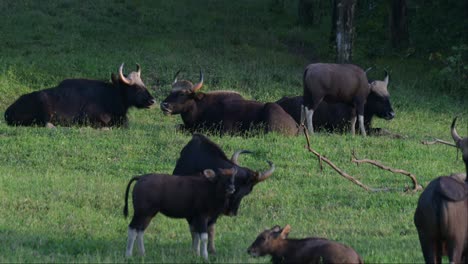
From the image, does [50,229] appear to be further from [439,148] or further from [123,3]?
[123,3]

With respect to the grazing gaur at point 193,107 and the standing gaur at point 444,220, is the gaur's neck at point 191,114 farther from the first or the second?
the standing gaur at point 444,220

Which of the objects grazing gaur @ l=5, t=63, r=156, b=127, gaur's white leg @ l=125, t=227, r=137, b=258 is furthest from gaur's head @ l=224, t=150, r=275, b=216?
grazing gaur @ l=5, t=63, r=156, b=127

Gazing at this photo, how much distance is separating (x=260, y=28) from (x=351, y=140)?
1554 centimetres

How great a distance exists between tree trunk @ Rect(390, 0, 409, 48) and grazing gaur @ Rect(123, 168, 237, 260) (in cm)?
2290

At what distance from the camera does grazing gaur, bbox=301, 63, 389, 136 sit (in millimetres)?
20250

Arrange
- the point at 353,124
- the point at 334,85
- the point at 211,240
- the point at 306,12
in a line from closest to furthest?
the point at 211,240, the point at 334,85, the point at 353,124, the point at 306,12

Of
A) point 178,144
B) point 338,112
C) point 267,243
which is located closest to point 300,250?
point 267,243

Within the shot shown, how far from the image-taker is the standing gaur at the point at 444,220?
29.1ft

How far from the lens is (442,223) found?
8.88 meters

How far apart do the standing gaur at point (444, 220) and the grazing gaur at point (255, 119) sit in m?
9.85

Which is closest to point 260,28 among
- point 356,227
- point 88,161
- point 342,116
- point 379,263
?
point 342,116

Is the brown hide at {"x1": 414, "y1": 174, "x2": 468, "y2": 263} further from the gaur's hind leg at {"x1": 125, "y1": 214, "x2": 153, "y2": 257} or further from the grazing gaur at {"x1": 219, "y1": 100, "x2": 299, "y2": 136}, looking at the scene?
the grazing gaur at {"x1": 219, "y1": 100, "x2": 299, "y2": 136}

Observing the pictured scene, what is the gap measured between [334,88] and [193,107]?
2861 millimetres

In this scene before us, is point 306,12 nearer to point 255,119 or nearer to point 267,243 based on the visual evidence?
point 255,119
